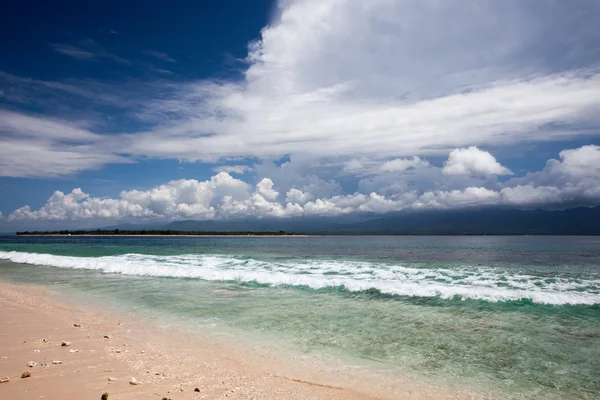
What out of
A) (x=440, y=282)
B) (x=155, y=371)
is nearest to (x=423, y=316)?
(x=440, y=282)

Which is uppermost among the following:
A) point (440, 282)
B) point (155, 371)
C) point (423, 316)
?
point (155, 371)

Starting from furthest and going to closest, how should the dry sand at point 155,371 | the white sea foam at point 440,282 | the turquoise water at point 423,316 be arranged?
the white sea foam at point 440,282, the turquoise water at point 423,316, the dry sand at point 155,371

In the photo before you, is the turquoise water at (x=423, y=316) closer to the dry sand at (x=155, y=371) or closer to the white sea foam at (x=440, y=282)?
the white sea foam at (x=440, y=282)

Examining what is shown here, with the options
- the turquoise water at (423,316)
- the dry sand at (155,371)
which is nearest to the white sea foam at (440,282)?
the turquoise water at (423,316)

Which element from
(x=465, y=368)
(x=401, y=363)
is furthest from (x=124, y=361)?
(x=465, y=368)

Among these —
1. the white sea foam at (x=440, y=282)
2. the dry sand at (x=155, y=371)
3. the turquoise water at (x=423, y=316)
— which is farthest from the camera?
the white sea foam at (x=440, y=282)

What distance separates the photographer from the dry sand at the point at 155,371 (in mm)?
6121

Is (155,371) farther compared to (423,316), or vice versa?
(423,316)

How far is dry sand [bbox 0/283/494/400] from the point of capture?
612 cm

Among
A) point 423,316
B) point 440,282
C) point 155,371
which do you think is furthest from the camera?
point 440,282

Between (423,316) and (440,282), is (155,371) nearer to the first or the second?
(423,316)

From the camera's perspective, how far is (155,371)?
279 inches

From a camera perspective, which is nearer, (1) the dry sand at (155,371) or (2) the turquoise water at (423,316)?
(1) the dry sand at (155,371)

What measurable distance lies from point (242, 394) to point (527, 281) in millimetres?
19971
